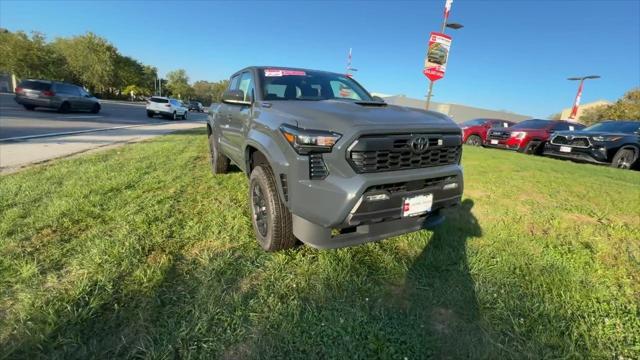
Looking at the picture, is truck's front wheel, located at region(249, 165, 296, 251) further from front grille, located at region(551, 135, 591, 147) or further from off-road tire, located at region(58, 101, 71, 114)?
off-road tire, located at region(58, 101, 71, 114)

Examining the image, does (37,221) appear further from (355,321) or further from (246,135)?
(355,321)

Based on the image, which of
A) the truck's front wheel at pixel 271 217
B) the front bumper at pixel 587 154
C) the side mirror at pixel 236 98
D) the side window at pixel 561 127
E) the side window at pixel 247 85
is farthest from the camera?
the side window at pixel 561 127

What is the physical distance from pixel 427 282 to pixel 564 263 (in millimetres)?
1371

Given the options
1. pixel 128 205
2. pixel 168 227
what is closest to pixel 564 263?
pixel 168 227

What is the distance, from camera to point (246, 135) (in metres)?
3.19

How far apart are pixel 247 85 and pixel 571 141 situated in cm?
877

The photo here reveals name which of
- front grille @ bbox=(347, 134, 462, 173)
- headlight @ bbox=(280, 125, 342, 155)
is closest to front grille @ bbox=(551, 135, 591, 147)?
front grille @ bbox=(347, 134, 462, 173)

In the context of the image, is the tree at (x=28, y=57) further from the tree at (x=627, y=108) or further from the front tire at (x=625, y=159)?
the tree at (x=627, y=108)

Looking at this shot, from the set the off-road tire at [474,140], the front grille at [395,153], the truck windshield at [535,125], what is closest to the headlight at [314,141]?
the front grille at [395,153]

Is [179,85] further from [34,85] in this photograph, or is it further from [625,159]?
[625,159]

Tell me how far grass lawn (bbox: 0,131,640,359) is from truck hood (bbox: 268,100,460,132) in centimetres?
114

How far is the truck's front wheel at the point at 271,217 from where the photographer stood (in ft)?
8.16

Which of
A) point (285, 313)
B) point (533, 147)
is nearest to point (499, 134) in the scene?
point (533, 147)

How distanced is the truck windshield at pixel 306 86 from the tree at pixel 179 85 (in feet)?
315
